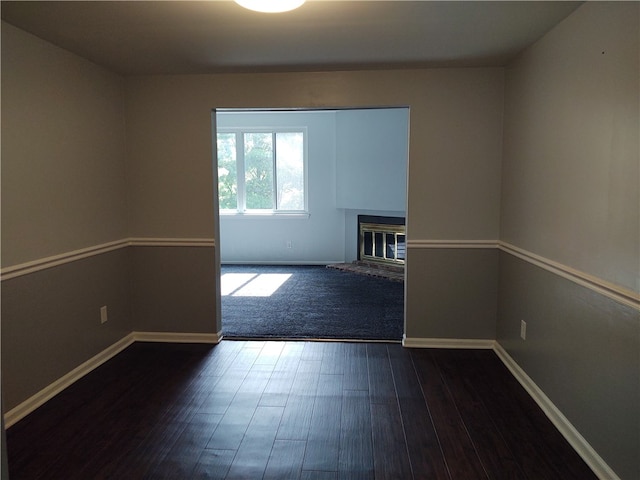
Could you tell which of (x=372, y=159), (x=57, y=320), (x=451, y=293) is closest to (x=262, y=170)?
(x=372, y=159)

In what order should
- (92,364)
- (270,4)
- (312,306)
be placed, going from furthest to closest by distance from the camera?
(312,306) → (92,364) → (270,4)

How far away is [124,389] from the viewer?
2855mm

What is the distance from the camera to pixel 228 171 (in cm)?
730

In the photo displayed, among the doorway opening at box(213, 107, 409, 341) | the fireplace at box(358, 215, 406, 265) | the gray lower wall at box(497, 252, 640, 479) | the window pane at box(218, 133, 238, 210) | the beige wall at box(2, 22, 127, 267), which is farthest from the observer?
the window pane at box(218, 133, 238, 210)

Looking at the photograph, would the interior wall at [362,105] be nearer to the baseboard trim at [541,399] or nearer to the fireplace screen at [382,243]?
the baseboard trim at [541,399]

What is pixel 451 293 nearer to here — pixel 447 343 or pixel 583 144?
pixel 447 343

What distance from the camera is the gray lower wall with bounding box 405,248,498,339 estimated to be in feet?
11.4

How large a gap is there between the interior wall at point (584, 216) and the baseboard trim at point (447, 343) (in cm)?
48

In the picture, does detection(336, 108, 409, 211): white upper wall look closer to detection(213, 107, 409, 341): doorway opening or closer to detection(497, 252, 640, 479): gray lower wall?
detection(213, 107, 409, 341): doorway opening

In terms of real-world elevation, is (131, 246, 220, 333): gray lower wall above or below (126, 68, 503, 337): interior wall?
below

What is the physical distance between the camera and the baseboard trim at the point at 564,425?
6.51ft

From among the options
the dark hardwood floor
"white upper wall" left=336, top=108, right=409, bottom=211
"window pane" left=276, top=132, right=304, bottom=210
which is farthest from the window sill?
the dark hardwood floor

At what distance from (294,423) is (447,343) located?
1.61 metres

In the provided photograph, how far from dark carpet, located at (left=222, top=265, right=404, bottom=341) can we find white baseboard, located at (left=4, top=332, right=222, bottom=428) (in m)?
0.28
